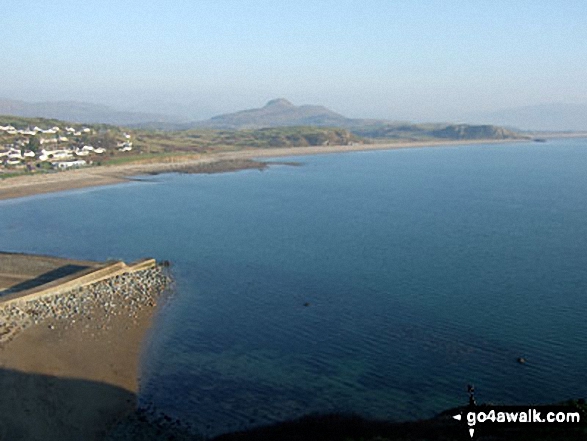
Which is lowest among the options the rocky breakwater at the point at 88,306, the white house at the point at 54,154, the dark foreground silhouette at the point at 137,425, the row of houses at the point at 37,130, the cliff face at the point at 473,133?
the dark foreground silhouette at the point at 137,425

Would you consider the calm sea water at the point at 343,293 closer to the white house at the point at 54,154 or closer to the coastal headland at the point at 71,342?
the coastal headland at the point at 71,342

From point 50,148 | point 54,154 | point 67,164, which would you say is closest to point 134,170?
point 67,164

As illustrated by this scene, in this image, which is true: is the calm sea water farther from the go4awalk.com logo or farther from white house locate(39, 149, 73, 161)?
white house locate(39, 149, 73, 161)

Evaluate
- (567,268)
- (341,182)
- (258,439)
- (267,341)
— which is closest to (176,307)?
(267,341)

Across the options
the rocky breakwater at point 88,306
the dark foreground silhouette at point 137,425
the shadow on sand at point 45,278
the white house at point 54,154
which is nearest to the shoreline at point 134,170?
the white house at point 54,154

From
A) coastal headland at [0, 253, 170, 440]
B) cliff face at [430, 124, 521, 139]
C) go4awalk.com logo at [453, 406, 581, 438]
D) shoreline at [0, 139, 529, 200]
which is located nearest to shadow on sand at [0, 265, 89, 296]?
coastal headland at [0, 253, 170, 440]
